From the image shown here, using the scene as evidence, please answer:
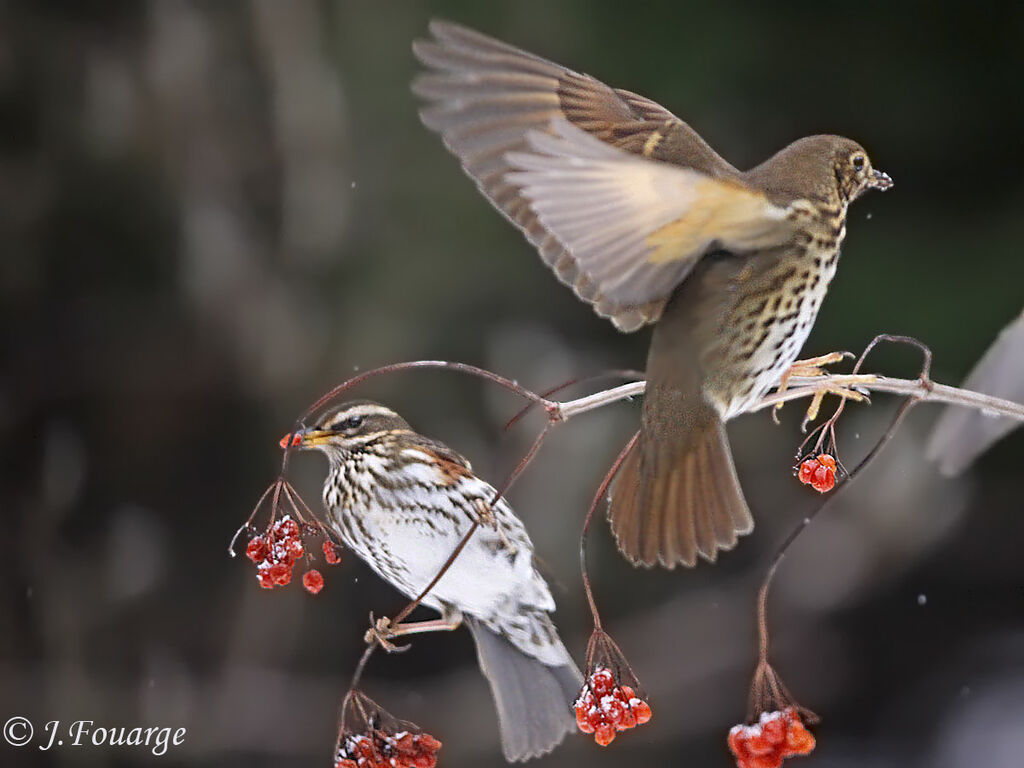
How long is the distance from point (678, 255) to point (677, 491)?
0.48 feet

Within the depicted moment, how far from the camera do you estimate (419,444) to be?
2.91ft

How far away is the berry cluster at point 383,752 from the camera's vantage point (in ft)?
2.57

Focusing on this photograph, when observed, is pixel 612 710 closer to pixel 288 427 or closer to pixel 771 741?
pixel 771 741

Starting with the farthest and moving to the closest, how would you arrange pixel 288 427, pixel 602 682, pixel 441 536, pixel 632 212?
pixel 288 427, pixel 441 536, pixel 602 682, pixel 632 212

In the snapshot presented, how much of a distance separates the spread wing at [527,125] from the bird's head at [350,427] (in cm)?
19

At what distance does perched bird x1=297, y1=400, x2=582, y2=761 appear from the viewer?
0.85 metres

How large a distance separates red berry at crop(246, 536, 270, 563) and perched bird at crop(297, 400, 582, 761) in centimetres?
7

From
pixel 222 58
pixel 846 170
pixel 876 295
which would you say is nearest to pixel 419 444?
pixel 846 170

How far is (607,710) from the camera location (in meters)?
0.74

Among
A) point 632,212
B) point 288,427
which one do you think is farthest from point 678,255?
point 288,427

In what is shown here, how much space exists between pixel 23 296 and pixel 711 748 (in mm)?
1422

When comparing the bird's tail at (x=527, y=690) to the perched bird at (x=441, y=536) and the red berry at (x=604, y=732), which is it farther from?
the red berry at (x=604, y=732)

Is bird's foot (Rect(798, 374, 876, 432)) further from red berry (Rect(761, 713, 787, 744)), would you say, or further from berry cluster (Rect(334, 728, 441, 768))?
berry cluster (Rect(334, 728, 441, 768))

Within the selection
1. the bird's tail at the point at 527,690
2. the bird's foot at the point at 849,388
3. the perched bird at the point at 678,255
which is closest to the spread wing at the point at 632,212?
the perched bird at the point at 678,255
